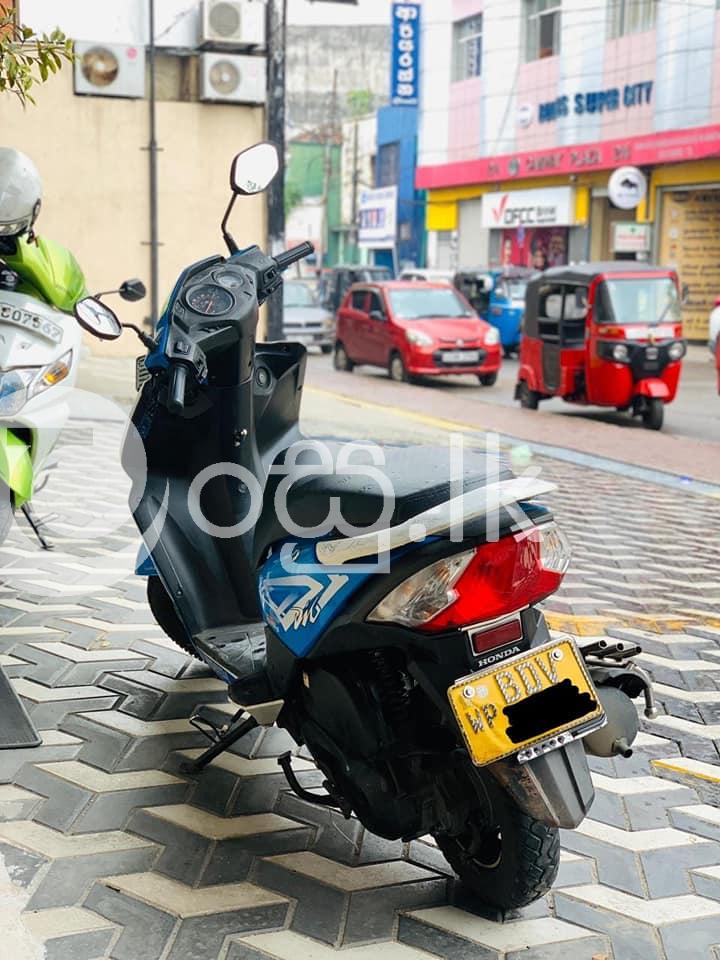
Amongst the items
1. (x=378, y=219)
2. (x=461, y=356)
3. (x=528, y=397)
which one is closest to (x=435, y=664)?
(x=528, y=397)

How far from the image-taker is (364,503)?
2.68 metres

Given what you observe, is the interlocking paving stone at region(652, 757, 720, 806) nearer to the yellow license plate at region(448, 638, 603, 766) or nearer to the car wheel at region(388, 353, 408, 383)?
the yellow license plate at region(448, 638, 603, 766)

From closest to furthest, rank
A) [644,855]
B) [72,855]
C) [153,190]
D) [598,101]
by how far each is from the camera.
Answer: [72,855], [644,855], [153,190], [598,101]

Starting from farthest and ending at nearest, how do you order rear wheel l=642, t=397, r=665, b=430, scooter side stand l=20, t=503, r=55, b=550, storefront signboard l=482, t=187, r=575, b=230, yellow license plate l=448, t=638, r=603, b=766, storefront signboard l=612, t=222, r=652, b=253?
storefront signboard l=482, t=187, r=575, b=230
storefront signboard l=612, t=222, r=652, b=253
rear wheel l=642, t=397, r=665, b=430
scooter side stand l=20, t=503, r=55, b=550
yellow license plate l=448, t=638, r=603, b=766

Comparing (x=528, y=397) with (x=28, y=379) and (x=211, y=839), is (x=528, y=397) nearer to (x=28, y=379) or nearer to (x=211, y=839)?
(x=28, y=379)

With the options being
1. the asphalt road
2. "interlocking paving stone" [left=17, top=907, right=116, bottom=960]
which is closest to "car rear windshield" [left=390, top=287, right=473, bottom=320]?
the asphalt road

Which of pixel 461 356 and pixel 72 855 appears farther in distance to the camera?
pixel 461 356

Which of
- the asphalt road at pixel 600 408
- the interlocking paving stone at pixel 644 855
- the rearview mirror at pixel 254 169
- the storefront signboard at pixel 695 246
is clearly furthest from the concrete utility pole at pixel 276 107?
the storefront signboard at pixel 695 246

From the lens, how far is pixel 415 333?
18047mm

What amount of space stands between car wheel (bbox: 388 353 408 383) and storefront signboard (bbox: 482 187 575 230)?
12.6 m

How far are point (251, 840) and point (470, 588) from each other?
108cm

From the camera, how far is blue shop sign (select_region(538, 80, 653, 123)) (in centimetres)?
2644

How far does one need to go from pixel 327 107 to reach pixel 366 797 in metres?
54.0

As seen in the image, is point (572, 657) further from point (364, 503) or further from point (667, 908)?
point (667, 908)
